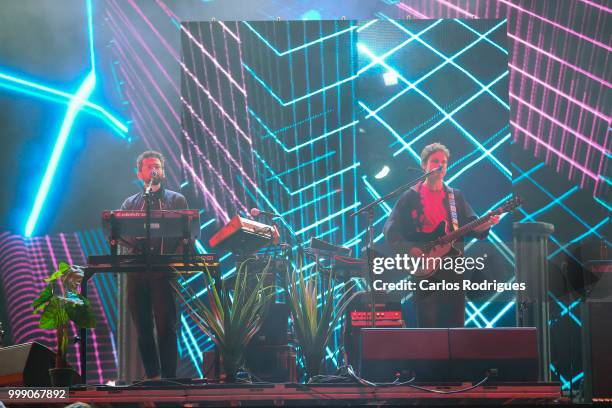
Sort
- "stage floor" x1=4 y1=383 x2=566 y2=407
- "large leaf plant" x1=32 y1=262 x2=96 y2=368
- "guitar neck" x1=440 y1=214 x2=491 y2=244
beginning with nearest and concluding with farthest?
"stage floor" x1=4 y1=383 x2=566 y2=407
"large leaf plant" x1=32 y1=262 x2=96 y2=368
"guitar neck" x1=440 y1=214 x2=491 y2=244

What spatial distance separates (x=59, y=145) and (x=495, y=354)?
4.11 metres

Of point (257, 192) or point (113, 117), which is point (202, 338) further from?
point (113, 117)

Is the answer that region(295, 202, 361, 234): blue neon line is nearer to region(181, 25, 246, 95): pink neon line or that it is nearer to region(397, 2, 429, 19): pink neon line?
region(181, 25, 246, 95): pink neon line

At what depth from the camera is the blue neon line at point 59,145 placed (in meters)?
5.91

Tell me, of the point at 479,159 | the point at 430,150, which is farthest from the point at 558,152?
the point at 430,150

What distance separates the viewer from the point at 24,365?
13.2ft

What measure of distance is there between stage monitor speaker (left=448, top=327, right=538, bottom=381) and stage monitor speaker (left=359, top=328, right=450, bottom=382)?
2.4 inches

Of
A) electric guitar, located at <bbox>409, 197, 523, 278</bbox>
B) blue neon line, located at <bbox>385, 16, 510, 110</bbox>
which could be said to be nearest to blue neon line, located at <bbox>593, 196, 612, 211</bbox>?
blue neon line, located at <bbox>385, 16, 510, 110</bbox>

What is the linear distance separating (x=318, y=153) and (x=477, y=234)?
4.98 feet

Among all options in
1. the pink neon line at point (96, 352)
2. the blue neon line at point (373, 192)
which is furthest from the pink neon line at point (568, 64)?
the pink neon line at point (96, 352)

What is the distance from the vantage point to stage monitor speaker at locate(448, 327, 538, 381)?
331 centimetres

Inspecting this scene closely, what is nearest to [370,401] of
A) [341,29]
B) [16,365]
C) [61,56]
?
[16,365]

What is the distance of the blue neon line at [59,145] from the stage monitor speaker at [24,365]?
1.98 meters

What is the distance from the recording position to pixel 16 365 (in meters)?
4.07
